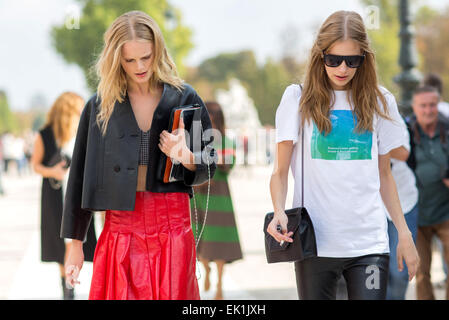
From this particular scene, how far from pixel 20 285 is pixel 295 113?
16.1 feet

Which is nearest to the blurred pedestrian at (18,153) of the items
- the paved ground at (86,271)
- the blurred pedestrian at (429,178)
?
the paved ground at (86,271)

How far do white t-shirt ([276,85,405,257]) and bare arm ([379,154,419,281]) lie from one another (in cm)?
12

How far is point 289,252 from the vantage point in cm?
326

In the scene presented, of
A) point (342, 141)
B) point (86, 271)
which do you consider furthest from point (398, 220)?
point (86, 271)

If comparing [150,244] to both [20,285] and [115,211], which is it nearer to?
[115,211]

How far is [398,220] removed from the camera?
345 centimetres

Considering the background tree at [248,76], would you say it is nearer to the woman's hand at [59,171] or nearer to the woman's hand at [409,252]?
the woman's hand at [59,171]

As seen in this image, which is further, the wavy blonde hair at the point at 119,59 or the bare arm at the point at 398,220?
the bare arm at the point at 398,220

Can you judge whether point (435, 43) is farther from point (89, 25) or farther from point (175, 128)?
point (175, 128)

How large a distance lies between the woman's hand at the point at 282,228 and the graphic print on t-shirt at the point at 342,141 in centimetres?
29

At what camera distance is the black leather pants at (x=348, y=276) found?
3.29m

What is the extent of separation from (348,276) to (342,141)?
58 cm

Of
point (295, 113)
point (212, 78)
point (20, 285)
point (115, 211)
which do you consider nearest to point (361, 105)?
point (295, 113)

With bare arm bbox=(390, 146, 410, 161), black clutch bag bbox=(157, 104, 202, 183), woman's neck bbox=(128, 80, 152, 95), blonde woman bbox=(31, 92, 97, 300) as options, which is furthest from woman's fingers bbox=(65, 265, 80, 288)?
blonde woman bbox=(31, 92, 97, 300)
